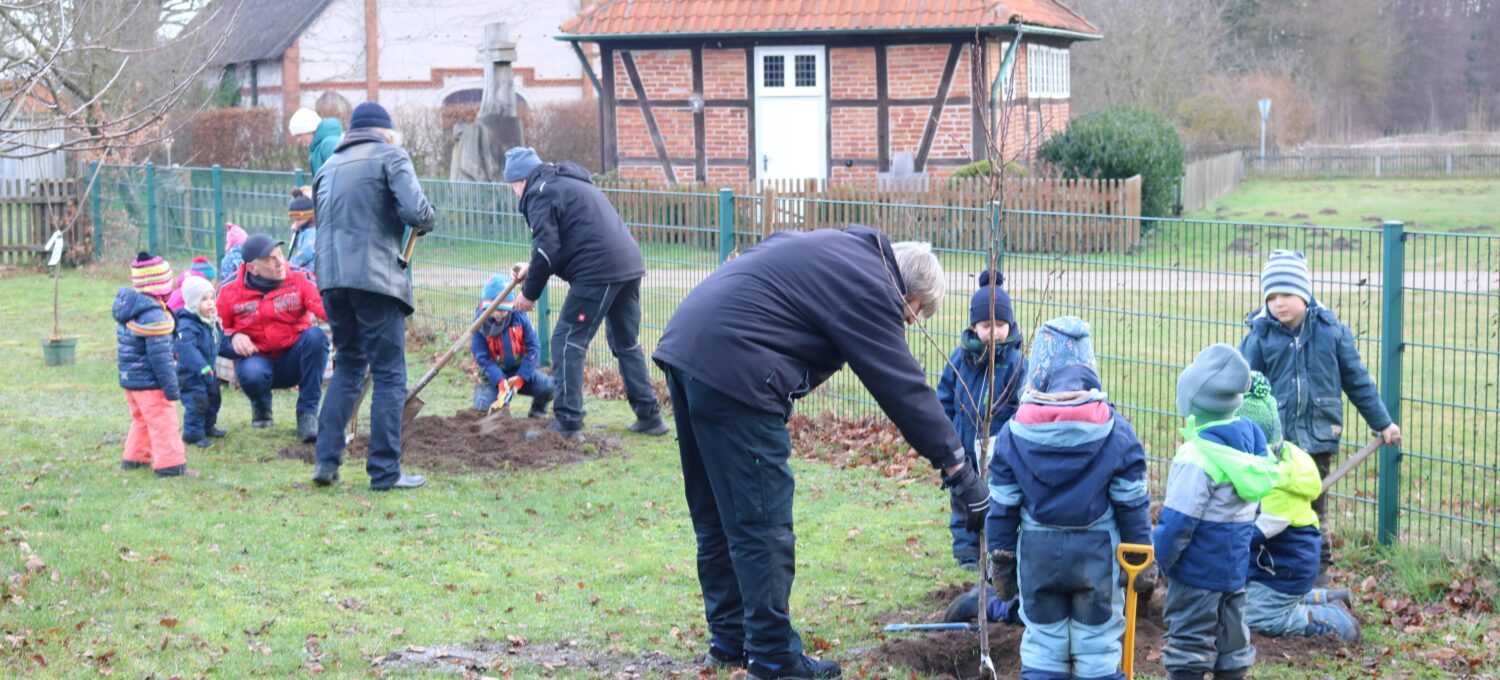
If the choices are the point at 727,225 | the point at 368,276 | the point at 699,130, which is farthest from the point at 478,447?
the point at 699,130

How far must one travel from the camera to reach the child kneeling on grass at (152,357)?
784 centimetres

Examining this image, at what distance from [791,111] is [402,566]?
19.0 metres

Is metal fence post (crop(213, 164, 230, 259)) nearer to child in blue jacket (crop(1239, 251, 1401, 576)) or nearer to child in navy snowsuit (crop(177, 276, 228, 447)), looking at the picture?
child in navy snowsuit (crop(177, 276, 228, 447))

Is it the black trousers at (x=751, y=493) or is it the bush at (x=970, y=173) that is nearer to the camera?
the black trousers at (x=751, y=493)

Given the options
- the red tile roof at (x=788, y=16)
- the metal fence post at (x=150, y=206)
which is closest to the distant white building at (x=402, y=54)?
the red tile roof at (x=788, y=16)

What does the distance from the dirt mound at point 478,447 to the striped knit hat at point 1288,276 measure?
423cm

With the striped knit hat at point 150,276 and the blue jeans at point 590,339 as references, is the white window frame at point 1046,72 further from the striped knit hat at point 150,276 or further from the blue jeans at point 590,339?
the striped knit hat at point 150,276

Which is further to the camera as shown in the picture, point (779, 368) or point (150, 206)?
point (150, 206)

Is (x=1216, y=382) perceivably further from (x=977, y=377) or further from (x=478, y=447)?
(x=478, y=447)

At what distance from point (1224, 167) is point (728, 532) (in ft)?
104

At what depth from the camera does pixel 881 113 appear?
2448cm

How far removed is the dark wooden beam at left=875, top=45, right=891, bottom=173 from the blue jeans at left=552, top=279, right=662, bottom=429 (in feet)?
51.5

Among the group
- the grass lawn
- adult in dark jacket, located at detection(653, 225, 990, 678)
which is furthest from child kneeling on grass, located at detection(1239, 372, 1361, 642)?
adult in dark jacket, located at detection(653, 225, 990, 678)

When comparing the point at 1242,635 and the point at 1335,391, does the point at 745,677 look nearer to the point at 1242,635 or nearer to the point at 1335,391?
the point at 1242,635
